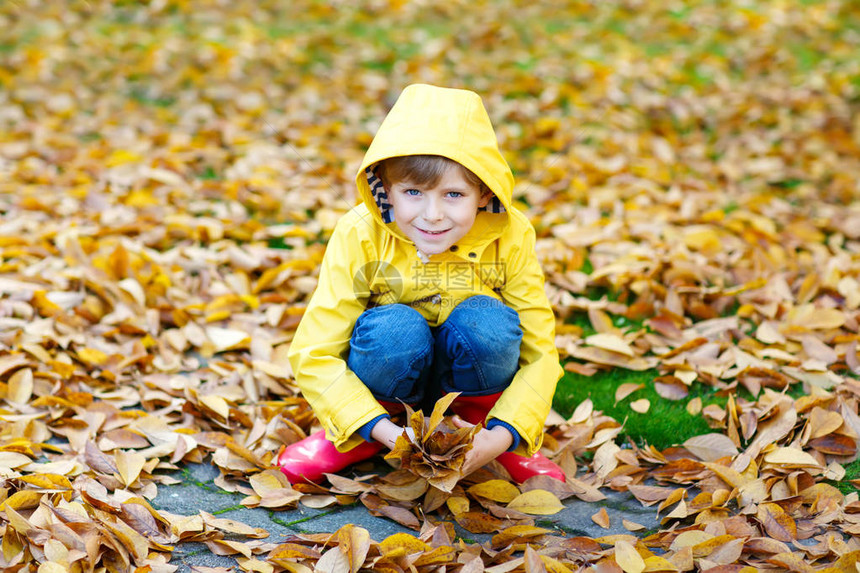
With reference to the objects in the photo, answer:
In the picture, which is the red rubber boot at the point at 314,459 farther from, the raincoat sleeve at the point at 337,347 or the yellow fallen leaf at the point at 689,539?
the yellow fallen leaf at the point at 689,539

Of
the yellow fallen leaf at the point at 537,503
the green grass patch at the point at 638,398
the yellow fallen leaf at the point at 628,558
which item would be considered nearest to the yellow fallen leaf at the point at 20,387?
the yellow fallen leaf at the point at 537,503

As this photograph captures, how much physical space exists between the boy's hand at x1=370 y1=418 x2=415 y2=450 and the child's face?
1.42 ft

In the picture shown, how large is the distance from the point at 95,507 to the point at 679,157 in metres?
3.44

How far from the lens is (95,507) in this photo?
1856 mm

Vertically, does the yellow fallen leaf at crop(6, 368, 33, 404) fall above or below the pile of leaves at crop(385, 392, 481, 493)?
below

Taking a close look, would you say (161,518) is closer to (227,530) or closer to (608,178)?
(227,530)

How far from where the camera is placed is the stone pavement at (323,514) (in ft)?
6.43

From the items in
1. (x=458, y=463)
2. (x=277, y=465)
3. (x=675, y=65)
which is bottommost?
(x=277, y=465)

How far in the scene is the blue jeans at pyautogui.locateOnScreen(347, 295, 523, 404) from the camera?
1.96 m

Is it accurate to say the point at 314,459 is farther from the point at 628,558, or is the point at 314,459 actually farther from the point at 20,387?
the point at 20,387

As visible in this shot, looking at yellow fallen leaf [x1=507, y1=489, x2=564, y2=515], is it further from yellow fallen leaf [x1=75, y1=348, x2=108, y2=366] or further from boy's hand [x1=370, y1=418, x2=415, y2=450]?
yellow fallen leaf [x1=75, y1=348, x2=108, y2=366]

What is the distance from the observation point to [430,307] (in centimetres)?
213

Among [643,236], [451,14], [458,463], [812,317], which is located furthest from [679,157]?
[458,463]

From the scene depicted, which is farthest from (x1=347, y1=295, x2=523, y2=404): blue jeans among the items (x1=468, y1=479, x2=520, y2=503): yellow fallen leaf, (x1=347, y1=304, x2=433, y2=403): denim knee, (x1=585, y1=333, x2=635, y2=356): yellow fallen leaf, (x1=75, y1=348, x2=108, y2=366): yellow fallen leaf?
(x1=75, y1=348, x2=108, y2=366): yellow fallen leaf
